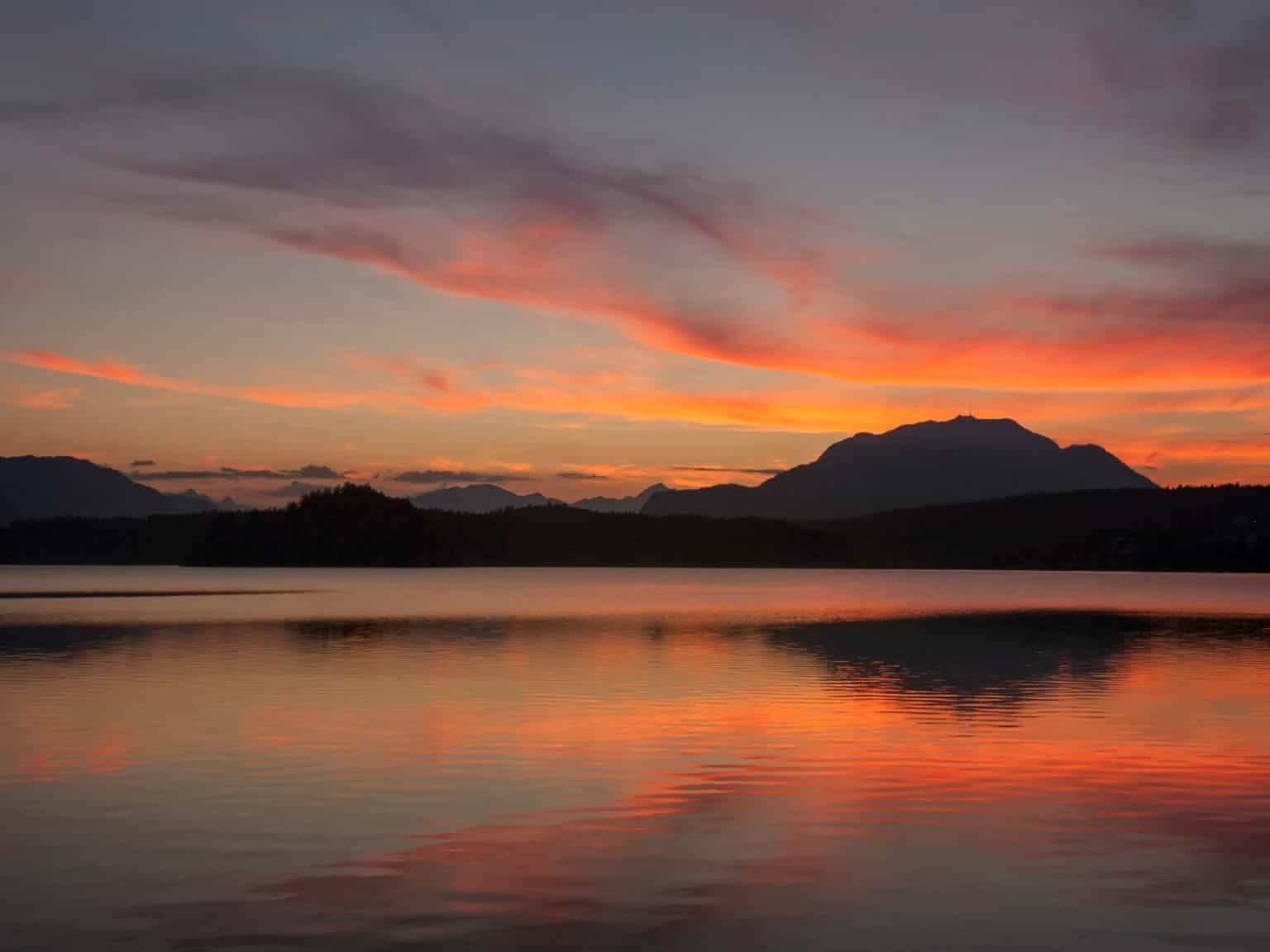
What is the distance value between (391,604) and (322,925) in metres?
118

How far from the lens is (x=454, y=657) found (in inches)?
2589

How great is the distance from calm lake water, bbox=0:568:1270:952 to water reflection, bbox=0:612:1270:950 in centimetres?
10

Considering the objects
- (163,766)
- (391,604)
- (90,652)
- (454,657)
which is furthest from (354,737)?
(391,604)

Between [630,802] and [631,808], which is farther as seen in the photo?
[630,802]

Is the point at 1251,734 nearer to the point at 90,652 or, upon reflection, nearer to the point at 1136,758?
the point at 1136,758

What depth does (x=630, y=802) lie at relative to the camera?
27.5m

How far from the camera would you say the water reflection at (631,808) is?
18.5 meters

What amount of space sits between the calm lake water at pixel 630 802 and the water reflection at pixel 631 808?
0.10 m

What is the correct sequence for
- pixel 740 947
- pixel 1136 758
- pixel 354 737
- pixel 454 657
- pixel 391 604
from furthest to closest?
1. pixel 391 604
2. pixel 454 657
3. pixel 354 737
4. pixel 1136 758
5. pixel 740 947

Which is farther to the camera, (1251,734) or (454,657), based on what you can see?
(454,657)

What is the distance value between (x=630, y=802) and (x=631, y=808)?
642 millimetres

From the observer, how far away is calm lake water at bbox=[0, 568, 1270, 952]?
60.7 feet

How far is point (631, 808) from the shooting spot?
26.9 m

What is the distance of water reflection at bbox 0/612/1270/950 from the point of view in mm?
18500
